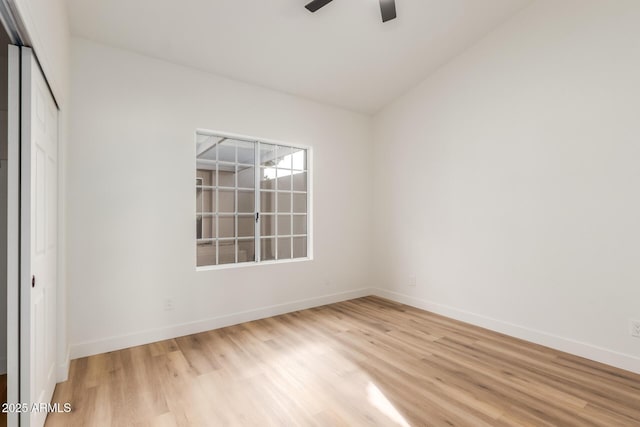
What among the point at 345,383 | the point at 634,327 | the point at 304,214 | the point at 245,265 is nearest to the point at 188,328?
the point at 245,265

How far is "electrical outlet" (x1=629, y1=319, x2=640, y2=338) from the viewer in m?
2.49

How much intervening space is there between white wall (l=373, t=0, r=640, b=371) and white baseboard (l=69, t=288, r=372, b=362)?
1.38 meters

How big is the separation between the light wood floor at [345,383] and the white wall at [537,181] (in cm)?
44

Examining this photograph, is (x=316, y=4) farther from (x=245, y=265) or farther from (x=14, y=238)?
(x=245, y=265)

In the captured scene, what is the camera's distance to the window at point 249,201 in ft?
11.6

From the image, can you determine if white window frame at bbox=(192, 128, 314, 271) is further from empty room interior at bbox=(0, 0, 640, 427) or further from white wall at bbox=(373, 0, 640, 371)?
white wall at bbox=(373, 0, 640, 371)

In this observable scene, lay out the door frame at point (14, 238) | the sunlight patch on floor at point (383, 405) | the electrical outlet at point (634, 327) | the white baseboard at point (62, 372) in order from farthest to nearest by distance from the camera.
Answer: the electrical outlet at point (634, 327) < the white baseboard at point (62, 372) < the sunlight patch on floor at point (383, 405) < the door frame at point (14, 238)

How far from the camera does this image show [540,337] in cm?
301

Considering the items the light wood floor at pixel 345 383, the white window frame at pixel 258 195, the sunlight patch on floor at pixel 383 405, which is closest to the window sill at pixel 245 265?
the white window frame at pixel 258 195

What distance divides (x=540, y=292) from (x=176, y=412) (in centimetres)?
322

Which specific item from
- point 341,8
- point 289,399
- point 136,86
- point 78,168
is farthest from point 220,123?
point 289,399

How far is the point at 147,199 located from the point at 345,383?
7.83ft

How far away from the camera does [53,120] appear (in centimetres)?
219

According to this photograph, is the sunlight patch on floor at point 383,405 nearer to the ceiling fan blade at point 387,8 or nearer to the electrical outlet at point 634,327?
the electrical outlet at point 634,327
